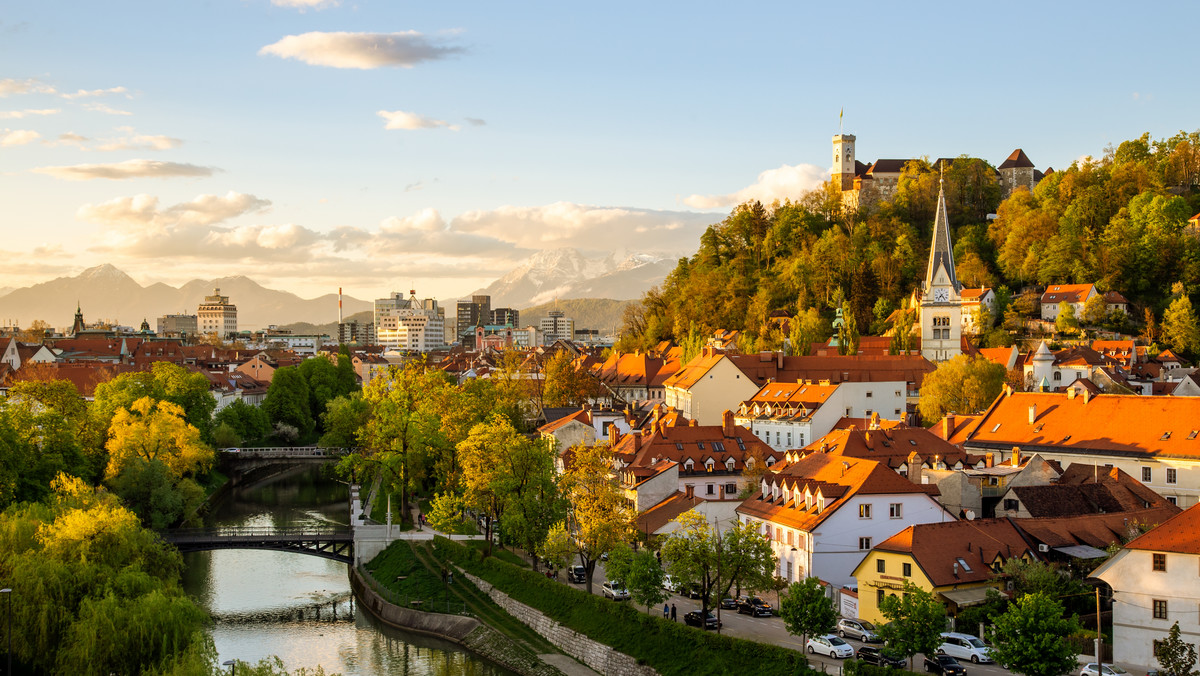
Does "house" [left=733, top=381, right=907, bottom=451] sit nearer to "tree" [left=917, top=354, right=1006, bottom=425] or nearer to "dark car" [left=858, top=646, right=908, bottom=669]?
"tree" [left=917, top=354, right=1006, bottom=425]

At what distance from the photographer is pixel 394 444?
5844 cm

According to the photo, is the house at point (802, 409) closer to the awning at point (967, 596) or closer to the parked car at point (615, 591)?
the parked car at point (615, 591)

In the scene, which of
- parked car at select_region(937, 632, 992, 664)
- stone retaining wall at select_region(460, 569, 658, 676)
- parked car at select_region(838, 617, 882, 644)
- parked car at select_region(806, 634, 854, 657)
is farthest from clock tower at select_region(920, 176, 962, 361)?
parked car at select_region(806, 634, 854, 657)

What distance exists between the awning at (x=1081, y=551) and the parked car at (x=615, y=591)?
572 inches

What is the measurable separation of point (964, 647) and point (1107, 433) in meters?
24.3

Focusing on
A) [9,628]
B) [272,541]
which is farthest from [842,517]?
[9,628]

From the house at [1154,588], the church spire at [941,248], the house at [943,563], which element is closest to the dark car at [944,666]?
the house at [943,563]

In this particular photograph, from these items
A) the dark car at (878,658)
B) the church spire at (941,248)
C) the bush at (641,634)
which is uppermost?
the church spire at (941,248)

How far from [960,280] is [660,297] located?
3111 cm

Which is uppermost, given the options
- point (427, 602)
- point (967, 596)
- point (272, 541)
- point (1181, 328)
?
point (1181, 328)

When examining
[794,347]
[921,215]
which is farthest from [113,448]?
[921,215]

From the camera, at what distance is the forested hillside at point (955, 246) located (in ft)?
318

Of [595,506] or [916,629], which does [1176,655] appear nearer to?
[916,629]

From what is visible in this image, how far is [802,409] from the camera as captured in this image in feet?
223
